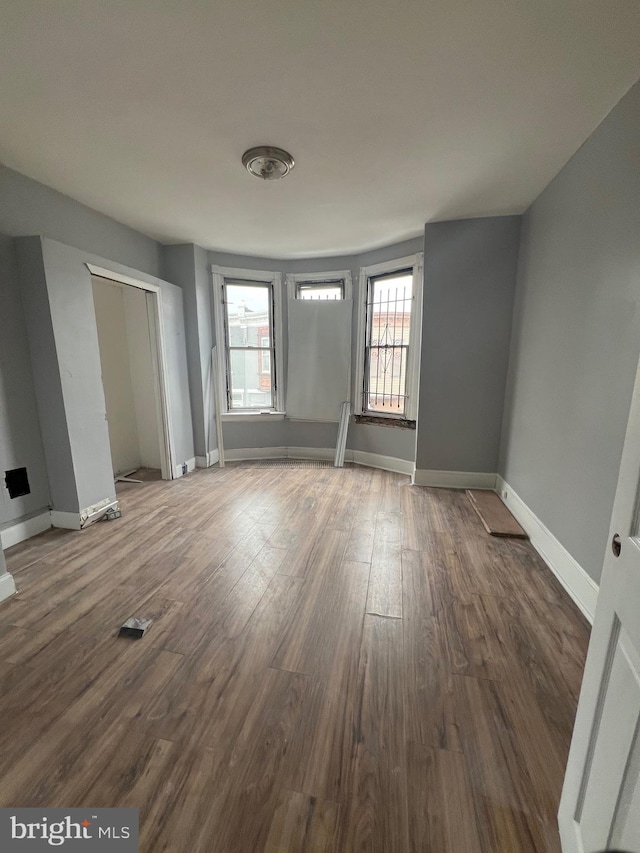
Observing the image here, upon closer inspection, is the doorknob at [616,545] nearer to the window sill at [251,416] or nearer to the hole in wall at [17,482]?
the hole in wall at [17,482]

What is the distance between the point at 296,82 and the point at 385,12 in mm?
476

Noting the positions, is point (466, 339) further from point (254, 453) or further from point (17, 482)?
point (17, 482)

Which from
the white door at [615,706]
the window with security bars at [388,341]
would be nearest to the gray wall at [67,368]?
the window with security bars at [388,341]

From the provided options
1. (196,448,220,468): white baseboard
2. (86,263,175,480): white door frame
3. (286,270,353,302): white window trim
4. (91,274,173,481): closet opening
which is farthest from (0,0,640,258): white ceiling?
(196,448,220,468): white baseboard

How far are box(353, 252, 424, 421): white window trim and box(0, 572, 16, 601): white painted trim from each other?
3562 millimetres

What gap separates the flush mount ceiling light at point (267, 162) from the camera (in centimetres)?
200

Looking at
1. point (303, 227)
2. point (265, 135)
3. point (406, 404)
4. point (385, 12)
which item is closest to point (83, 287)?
point (265, 135)

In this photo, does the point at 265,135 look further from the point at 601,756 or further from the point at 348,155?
the point at 601,756

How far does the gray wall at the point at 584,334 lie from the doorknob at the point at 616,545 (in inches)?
43.2

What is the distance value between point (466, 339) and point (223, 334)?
2944mm

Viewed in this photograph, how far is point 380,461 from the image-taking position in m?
4.29

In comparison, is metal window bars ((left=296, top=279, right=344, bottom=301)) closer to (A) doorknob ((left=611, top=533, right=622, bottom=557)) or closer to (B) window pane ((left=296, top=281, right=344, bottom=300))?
(B) window pane ((left=296, top=281, right=344, bottom=300))

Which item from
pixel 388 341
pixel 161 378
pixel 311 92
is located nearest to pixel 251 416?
pixel 161 378

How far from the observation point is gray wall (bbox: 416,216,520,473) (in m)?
3.09
